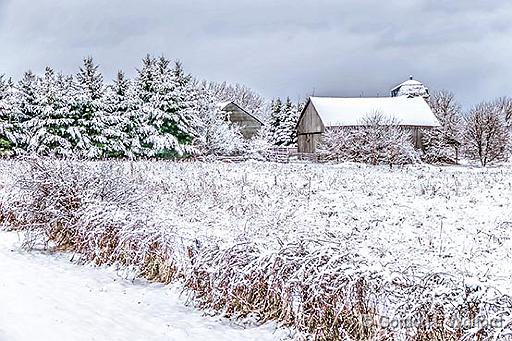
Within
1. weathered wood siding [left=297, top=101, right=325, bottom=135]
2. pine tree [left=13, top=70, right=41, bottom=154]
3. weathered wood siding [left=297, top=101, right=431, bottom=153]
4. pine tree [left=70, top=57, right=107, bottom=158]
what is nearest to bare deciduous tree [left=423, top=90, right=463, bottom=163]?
weathered wood siding [left=297, top=101, right=431, bottom=153]

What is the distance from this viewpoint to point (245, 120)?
54625 millimetres

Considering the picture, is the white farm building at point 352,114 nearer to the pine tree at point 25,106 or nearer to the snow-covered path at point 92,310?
the pine tree at point 25,106

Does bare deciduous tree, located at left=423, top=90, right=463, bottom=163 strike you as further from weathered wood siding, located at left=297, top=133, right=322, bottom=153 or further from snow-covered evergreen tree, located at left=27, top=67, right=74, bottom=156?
snow-covered evergreen tree, located at left=27, top=67, right=74, bottom=156

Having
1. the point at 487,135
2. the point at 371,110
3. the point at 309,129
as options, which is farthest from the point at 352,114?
the point at 487,135

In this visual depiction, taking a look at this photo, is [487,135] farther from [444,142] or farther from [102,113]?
[102,113]

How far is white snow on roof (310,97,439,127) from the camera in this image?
38656 millimetres

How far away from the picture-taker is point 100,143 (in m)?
30.5

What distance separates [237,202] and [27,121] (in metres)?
22.1

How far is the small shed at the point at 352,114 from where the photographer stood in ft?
127

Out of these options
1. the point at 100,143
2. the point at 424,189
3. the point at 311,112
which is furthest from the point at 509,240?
the point at 311,112

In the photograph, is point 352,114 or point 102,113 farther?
point 352,114

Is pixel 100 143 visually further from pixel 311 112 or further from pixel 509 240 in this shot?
pixel 509 240

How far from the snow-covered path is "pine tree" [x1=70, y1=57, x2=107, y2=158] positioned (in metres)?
22.8

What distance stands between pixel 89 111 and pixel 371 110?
65.3ft
